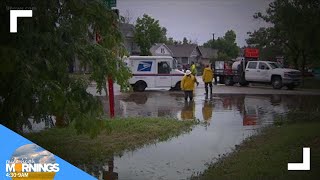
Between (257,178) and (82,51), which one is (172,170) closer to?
(257,178)

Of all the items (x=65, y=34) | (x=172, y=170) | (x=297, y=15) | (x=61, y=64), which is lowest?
(x=172, y=170)

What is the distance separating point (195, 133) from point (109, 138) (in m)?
2.35

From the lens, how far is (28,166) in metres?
4.79

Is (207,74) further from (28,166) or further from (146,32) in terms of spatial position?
(146,32)

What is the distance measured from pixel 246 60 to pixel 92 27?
26.6 meters

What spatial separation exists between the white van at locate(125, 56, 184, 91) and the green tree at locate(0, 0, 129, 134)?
17.8 metres

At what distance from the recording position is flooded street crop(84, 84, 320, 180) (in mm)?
7703

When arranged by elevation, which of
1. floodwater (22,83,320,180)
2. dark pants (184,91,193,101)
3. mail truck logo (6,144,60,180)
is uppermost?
dark pants (184,91,193,101)

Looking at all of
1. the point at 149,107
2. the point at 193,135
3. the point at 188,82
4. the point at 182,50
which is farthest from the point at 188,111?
the point at 182,50

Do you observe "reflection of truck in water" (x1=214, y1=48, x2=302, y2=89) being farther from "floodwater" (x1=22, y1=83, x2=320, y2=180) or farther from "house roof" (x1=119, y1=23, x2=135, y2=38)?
"house roof" (x1=119, y1=23, x2=135, y2=38)

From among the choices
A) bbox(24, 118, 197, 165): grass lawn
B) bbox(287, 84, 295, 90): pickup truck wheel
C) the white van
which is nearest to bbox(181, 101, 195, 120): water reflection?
bbox(24, 118, 197, 165): grass lawn

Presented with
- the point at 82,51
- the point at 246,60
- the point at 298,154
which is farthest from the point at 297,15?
the point at 246,60

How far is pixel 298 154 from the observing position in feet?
25.4

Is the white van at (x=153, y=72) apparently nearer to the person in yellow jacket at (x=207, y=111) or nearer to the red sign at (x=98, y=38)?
the person in yellow jacket at (x=207, y=111)
